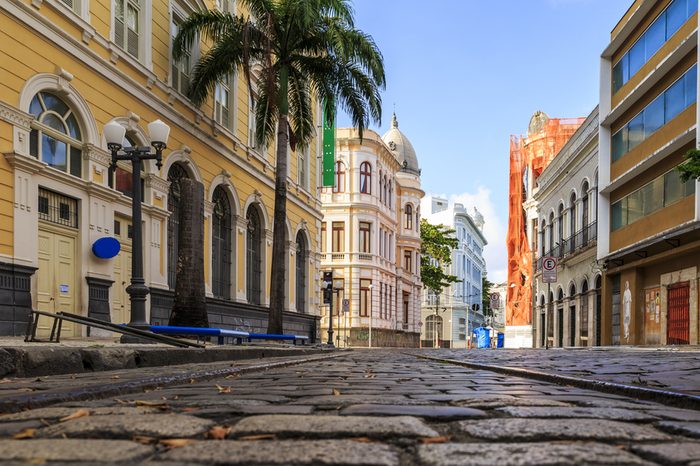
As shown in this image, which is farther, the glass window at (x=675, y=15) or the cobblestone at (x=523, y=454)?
the glass window at (x=675, y=15)

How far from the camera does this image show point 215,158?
2295cm

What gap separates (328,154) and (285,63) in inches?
689

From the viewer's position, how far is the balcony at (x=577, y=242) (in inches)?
1230

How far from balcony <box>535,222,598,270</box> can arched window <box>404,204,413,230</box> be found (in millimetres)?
20115

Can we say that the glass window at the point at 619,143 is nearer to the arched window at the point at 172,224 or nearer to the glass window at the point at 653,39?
the glass window at the point at 653,39

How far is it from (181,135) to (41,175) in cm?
677

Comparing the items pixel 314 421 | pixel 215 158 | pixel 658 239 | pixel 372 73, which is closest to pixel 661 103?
pixel 658 239

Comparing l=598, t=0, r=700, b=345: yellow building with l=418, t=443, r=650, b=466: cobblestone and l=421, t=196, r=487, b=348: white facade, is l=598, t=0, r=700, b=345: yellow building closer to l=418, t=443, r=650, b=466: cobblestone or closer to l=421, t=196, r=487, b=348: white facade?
l=418, t=443, r=650, b=466: cobblestone

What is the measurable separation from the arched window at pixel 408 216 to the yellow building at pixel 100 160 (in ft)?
111

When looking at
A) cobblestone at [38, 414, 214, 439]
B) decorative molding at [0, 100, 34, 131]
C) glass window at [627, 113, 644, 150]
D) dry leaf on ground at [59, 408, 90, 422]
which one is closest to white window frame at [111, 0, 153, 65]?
decorative molding at [0, 100, 34, 131]

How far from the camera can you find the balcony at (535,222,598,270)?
31233 mm

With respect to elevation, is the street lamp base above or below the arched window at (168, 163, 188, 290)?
below

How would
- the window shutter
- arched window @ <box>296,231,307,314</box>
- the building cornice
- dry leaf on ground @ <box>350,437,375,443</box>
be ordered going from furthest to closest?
1. arched window @ <box>296,231,307,314</box>
2. the window shutter
3. the building cornice
4. dry leaf on ground @ <box>350,437,375,443</box>

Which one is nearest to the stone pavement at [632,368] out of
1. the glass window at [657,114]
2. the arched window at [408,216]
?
the glass window at [657,114]
